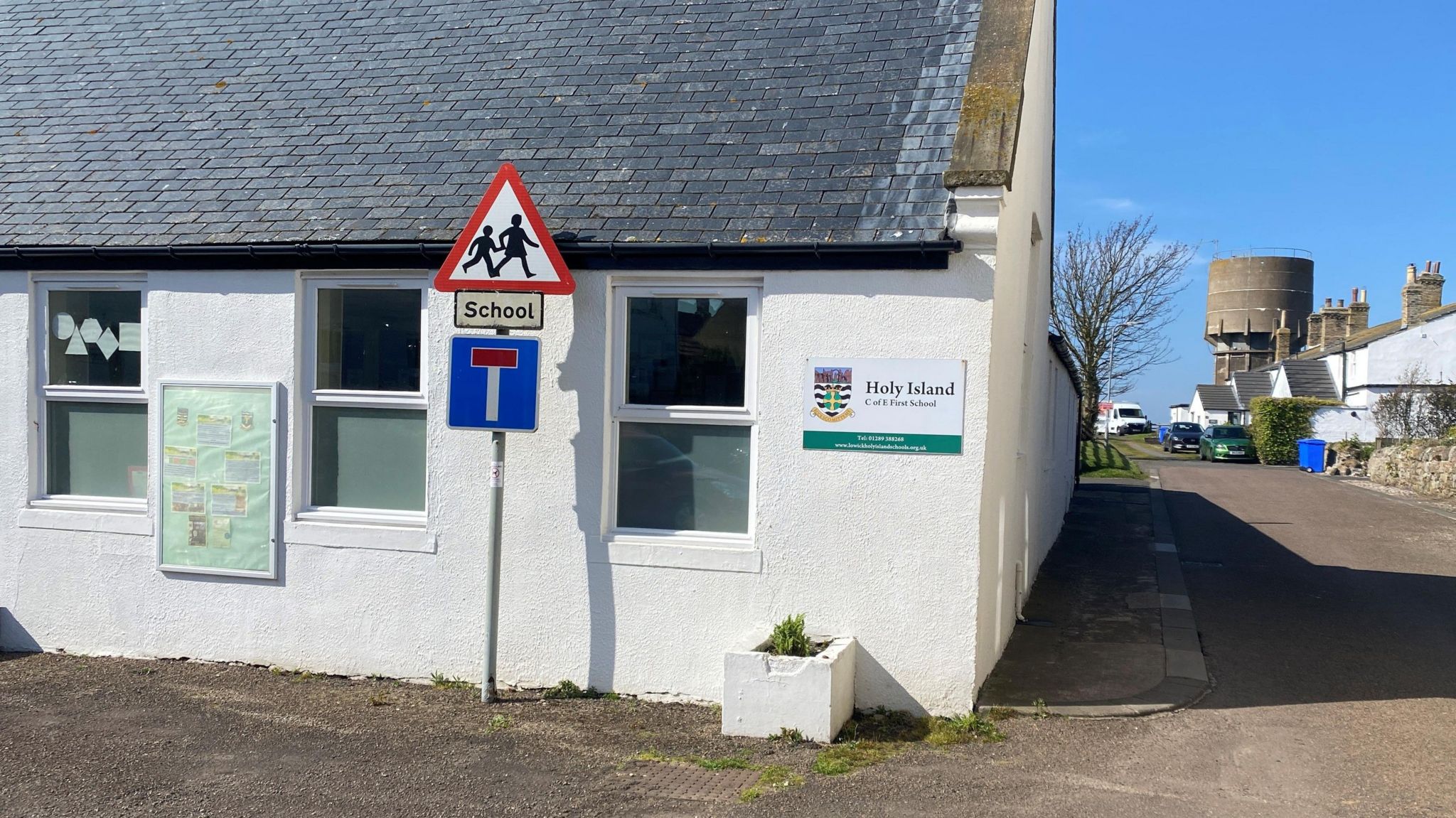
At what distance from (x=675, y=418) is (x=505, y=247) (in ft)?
4.70

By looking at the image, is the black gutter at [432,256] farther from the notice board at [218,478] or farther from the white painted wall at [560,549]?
the notice board at [218,478]

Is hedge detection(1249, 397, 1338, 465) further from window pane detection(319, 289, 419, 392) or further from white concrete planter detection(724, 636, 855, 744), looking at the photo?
window pane detection(319, 289, 419, 392)

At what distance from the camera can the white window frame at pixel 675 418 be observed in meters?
6.72

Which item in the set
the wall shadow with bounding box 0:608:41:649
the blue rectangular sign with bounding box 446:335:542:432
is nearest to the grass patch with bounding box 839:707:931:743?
the blue rectangular sign with bounding box 446:335:542:432

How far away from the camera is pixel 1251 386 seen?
65.0 meters

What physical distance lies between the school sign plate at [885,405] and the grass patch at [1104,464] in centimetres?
2431

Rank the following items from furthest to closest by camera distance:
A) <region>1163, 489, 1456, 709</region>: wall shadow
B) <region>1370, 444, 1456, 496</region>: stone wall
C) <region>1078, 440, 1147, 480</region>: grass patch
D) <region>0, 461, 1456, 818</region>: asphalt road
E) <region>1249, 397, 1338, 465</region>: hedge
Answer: <region>1249, 397, 1338, 465</region>: hedge → <region>1078, 440, 1147, 480</region>: grass patch → <region>1370, 444, 1456, 496</region>: stone wall → <region>1163, 489, 1456, 709</region>: wall shadow → <region>0, 461, 1456, 818</region>: asphalt road

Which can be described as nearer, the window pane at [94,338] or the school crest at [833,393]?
the school crest at [833,393]

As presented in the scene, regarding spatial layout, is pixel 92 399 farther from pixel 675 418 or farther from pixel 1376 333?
pixel 1376 333

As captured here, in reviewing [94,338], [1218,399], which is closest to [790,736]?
[94,338]

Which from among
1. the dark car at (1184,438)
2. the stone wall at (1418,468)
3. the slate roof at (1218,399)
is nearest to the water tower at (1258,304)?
the slate roof at (1218,399)

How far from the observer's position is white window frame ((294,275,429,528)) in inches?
284

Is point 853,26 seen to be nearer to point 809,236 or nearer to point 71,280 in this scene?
point 809,236

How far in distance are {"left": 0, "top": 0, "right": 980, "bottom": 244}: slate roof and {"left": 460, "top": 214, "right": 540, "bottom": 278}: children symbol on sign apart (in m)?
0.54
